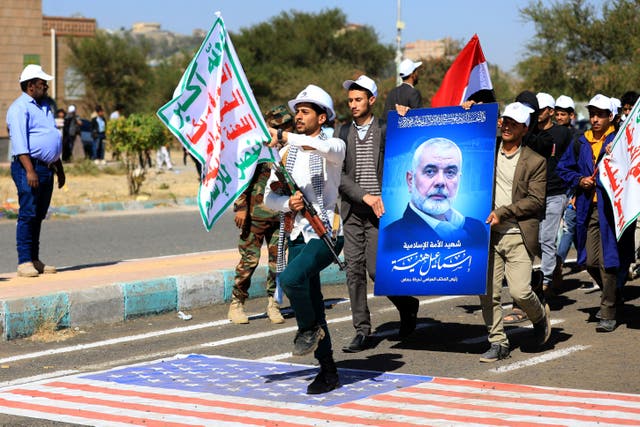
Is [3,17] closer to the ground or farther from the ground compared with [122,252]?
farther from the ground

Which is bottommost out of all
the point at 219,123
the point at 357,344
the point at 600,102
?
the point at 357,344

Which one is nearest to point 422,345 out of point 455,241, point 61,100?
point 455,241

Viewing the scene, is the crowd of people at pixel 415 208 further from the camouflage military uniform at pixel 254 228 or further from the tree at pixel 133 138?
the tree at pixel 133 138

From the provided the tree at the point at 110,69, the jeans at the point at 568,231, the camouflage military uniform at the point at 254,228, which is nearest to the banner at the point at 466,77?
the camouflage military uniform at the point at 254,228

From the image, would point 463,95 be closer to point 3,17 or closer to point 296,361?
point 296,361

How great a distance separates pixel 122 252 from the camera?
51.1 feet

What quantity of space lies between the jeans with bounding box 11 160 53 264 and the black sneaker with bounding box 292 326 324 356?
5.01 m

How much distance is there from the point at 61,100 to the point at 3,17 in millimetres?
25562

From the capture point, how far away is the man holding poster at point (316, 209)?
748 centimetres

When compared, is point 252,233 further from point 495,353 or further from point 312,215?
point 312,215

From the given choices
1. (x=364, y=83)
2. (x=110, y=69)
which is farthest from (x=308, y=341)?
(x=110, y=69)

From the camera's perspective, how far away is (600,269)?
1016 cm

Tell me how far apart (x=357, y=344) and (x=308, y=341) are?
68.2 inches

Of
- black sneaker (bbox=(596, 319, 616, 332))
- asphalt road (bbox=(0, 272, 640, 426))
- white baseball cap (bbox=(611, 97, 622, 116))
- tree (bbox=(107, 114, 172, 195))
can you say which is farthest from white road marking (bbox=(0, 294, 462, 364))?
tree (bbox=(107, 114, 172, 195))
